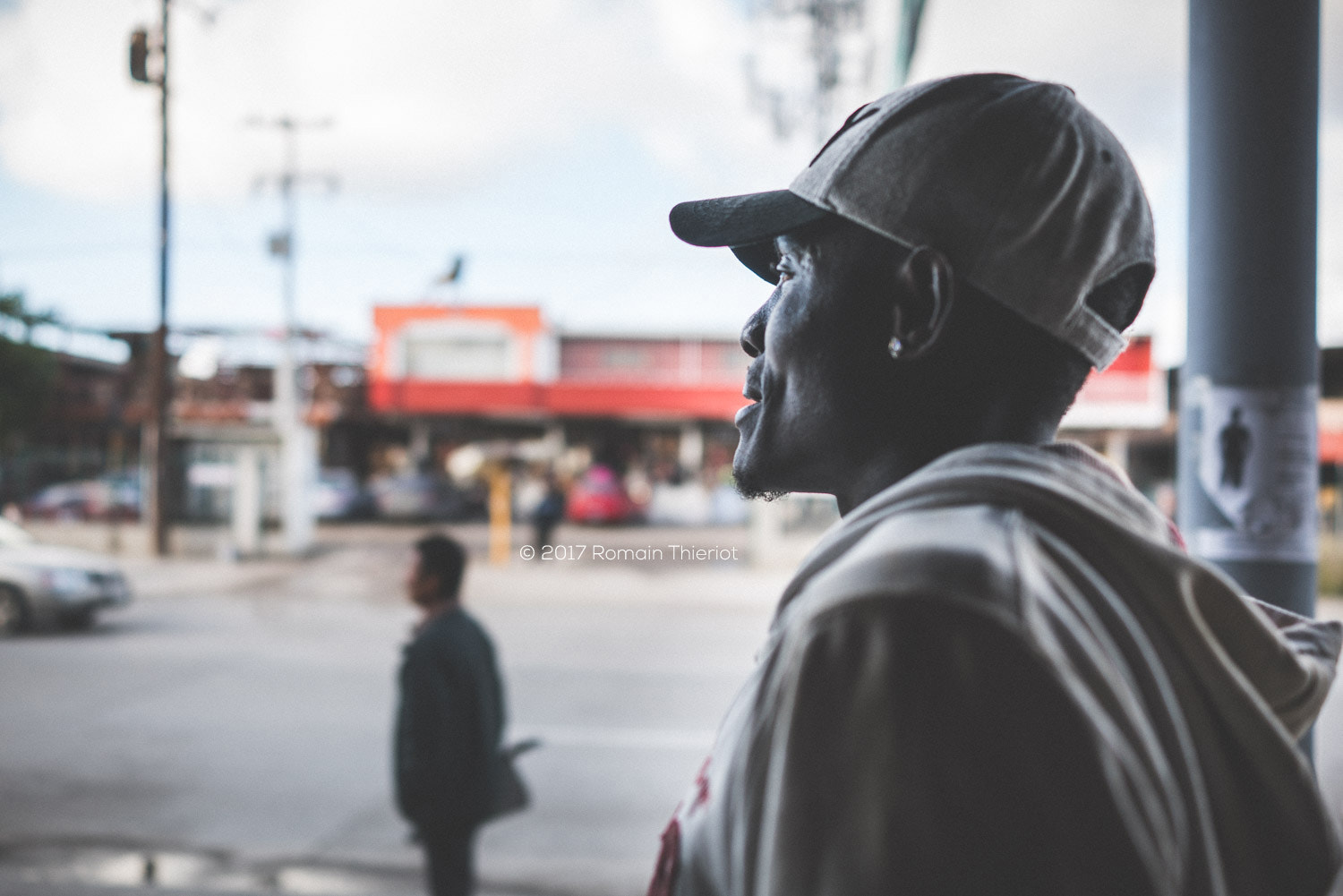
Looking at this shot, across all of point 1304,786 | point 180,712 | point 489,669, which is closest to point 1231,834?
point 1304,786

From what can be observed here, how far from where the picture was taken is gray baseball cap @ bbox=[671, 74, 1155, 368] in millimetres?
812

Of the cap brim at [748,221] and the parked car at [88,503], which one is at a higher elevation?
the cap brim at [748,221]

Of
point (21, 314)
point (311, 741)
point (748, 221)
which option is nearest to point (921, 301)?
point (748, 221)

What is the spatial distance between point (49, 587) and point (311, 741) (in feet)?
20.3

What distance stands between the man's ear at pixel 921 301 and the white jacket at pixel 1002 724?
11cm

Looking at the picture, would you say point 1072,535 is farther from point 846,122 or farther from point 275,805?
point 275,805

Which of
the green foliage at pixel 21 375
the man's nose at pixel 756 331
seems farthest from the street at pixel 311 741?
the green foliage at pixel 21 375

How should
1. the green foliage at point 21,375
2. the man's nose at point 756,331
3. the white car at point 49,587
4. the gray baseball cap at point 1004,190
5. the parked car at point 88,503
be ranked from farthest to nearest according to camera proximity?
1. the green foliage at point 21,375
2. the parked car at point 88,503
3. the white car at point 49,587
4. the man's nose at point 756,331
5. the gray baseball cap at point 1004,190

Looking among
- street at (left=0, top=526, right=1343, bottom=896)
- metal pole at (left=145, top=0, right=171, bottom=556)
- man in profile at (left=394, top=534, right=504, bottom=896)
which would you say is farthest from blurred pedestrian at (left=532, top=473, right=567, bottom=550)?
man in profile at (left=394, top=534, right=504, bottom=896)

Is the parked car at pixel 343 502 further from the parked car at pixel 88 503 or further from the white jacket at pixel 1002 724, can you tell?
Result: the white jacket at pixel 1002 724

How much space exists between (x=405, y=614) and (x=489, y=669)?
378 inches

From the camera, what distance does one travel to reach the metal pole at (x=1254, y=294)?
1903 millimetres

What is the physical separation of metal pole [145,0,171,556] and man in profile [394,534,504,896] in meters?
15.5

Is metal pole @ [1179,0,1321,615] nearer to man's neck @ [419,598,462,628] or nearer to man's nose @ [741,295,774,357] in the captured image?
man's nose @ [741,295,774,357]
